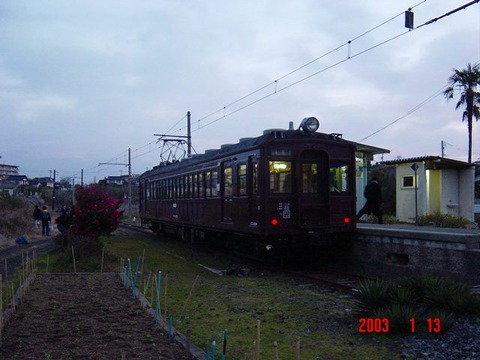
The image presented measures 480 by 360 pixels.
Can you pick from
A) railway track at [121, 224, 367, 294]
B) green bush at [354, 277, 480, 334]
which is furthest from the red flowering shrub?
green bush at [354, 277, 480, 334]

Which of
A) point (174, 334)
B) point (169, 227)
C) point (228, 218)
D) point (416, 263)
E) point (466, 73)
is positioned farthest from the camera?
point (466, 73)

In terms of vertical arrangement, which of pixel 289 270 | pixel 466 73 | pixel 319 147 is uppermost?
pixel 466 73

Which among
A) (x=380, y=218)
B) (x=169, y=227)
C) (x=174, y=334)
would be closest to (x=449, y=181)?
(x=380, y=218)

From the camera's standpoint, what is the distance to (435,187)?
25.4 metres

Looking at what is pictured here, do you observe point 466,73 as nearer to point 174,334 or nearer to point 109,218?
point 109,218

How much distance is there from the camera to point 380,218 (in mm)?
17484

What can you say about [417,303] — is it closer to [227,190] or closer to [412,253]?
[412,253]

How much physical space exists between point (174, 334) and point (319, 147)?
7.93 meters

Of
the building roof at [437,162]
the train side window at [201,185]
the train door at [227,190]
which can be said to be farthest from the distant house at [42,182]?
the train door at [227,190]

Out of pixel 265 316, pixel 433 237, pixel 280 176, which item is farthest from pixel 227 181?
pixel 265 316

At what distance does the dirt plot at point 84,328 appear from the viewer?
19.4 feet

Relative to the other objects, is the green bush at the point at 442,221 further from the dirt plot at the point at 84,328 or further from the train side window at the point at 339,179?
the dirt plot at the point at 84,328
